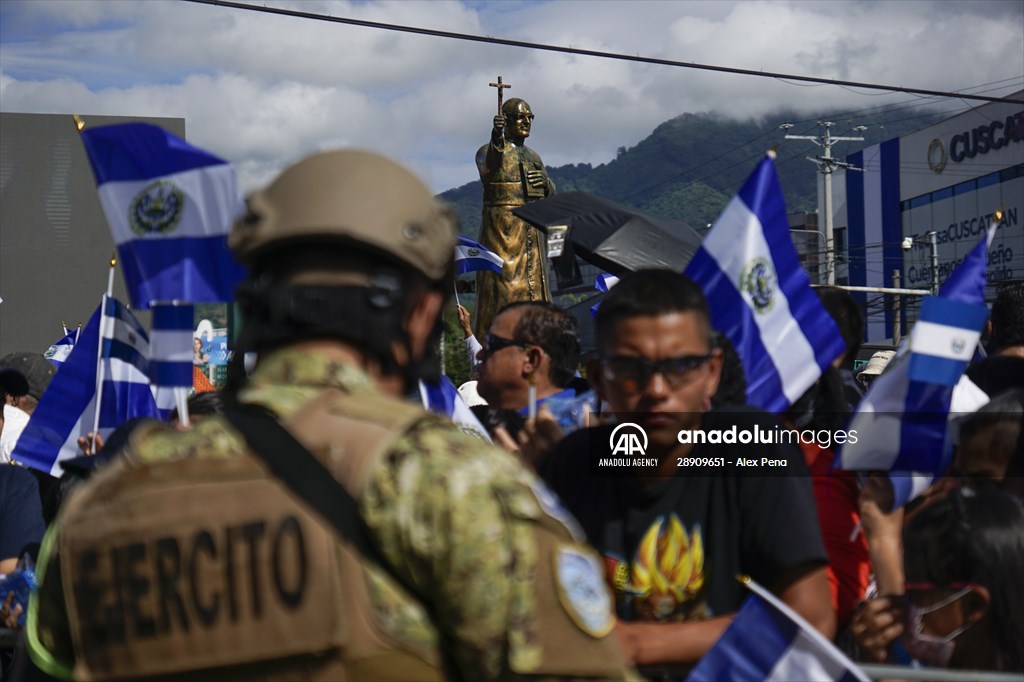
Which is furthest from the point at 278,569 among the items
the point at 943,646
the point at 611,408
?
the point at 943,646

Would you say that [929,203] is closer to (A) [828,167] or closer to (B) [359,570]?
(A) [828,167]

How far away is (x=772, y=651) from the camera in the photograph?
2.70 meters

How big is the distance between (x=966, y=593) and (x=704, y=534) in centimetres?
64

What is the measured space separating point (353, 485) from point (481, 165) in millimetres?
13035

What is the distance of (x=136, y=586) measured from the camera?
1.69m

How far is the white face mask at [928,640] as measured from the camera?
2.93 meters

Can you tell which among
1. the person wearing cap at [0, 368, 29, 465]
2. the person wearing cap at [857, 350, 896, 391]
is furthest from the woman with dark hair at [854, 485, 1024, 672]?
the person wearing cap at [857, 350, 896, 391]

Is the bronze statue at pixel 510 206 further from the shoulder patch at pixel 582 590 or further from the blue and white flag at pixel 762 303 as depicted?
the shoulder patch at pixel 582 590

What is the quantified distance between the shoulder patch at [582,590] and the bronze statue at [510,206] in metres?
12.3

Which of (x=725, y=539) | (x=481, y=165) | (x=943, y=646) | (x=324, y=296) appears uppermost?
(x=481, y=165)

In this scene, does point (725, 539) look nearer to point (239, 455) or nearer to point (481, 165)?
point (239, 455)

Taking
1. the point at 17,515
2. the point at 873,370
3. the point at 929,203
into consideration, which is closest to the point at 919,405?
→ the point at 17,515

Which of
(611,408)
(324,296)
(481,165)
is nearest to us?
(324,296)

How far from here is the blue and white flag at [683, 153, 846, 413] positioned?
13.3 feet
